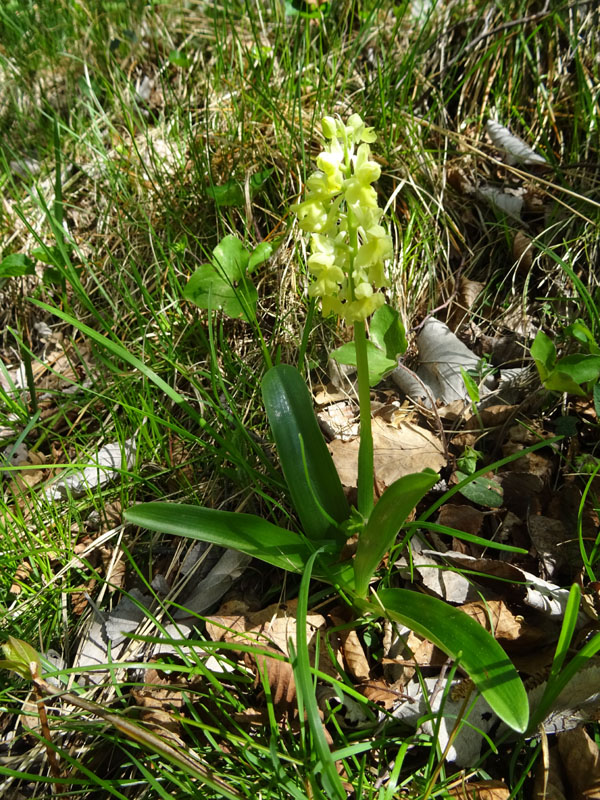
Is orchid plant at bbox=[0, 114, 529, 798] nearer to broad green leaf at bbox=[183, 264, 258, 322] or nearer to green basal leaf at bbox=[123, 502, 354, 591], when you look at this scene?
green basal leaf at bbox=[123, 502, 354, 591]

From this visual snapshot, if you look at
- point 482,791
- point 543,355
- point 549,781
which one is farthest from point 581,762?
point 543,355

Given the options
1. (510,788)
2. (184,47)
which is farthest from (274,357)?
(184,47)

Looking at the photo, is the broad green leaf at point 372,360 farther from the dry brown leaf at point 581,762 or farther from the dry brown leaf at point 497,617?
the dry brown leaf at point 581,762

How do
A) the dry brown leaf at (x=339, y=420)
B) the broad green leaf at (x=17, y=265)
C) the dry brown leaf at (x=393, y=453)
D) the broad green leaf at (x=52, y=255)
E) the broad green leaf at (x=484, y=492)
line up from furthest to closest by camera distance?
the broad green leaf at (x=17, y=265)
the broad green leaf at (x=52, y=255)
the dry brown leaf at (x=339, y=420)
the dry brown leaf at (x=393, y=453)
the broad green leaf at (x=484, y=492)

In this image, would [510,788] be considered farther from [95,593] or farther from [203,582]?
[95,593]

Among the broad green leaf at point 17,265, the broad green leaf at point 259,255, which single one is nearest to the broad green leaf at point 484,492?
the broad green leaf at point 259,255

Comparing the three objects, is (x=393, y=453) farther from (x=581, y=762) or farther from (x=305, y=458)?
(x=581, y=762)

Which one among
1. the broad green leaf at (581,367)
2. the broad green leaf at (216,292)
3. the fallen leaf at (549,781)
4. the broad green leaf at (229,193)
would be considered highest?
the broad green leaf at (229,193)
